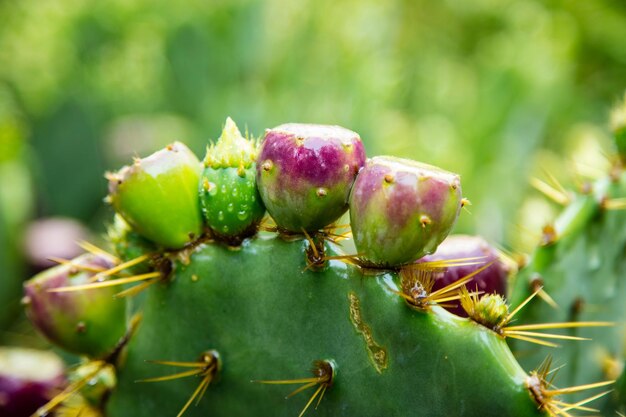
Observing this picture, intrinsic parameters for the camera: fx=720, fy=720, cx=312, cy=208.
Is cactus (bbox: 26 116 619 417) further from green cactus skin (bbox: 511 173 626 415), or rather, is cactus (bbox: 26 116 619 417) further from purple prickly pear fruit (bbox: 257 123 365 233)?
green cactus skin (bbox: 511 173 626 415)

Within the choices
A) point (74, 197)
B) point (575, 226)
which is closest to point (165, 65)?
point (74, 197)

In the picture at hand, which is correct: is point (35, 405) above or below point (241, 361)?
below

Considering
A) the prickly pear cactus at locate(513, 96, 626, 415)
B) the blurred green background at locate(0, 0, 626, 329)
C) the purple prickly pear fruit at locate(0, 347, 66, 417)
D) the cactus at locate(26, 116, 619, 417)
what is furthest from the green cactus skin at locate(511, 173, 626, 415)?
the blurred green background at locate(0, 0, 626, 329)

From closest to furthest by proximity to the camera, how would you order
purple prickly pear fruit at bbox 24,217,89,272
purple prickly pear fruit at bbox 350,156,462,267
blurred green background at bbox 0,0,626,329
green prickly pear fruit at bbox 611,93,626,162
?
purple prickly pear fruit at bbox 350,156,462,267 < green prickly pear fruit at bbox 611,93,626,162 < purple prickly pear fruit at bbox 24,217,89,272 < blurred green background at bbox 0,0,626,329

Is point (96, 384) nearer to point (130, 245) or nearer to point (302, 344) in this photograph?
point (130, 245)

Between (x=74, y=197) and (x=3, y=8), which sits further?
(x=3, y=8)

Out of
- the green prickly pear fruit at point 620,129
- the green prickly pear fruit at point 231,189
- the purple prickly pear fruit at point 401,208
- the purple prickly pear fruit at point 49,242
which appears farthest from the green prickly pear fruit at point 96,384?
the purple prickly pear fruit at point 49,242

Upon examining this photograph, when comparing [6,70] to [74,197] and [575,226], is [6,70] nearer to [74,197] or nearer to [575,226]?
[74,197]
